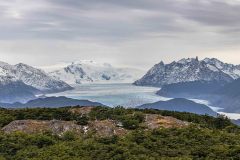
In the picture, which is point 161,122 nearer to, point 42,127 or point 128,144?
point 128,144

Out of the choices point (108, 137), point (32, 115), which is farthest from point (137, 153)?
point (32, 115)

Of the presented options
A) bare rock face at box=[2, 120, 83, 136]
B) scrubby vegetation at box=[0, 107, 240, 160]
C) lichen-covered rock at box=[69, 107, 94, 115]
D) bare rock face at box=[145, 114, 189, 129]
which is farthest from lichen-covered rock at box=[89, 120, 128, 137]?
lichen-covered rock at box=[69, 107, 94, 115]

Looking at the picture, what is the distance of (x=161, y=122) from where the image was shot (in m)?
40.9

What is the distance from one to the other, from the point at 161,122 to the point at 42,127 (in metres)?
8.71

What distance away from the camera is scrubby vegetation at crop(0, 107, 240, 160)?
31663 mm

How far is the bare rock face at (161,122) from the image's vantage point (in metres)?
40.0

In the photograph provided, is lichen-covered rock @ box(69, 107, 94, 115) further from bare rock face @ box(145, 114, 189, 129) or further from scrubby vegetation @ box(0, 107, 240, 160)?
bare rock face @ box(145, 114, 189, 129)

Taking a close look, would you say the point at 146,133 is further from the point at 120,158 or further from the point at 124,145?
the point at 120,158

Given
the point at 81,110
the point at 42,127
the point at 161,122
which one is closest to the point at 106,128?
the point at 161,122

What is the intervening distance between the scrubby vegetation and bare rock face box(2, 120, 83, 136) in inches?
37.3

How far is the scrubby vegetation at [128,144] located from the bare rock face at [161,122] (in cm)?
63

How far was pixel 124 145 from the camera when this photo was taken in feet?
109

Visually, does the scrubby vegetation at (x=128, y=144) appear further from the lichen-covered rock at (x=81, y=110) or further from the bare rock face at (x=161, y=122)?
the lichen-covered rock at (x=81, y=110)

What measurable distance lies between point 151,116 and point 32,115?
9227 mm
